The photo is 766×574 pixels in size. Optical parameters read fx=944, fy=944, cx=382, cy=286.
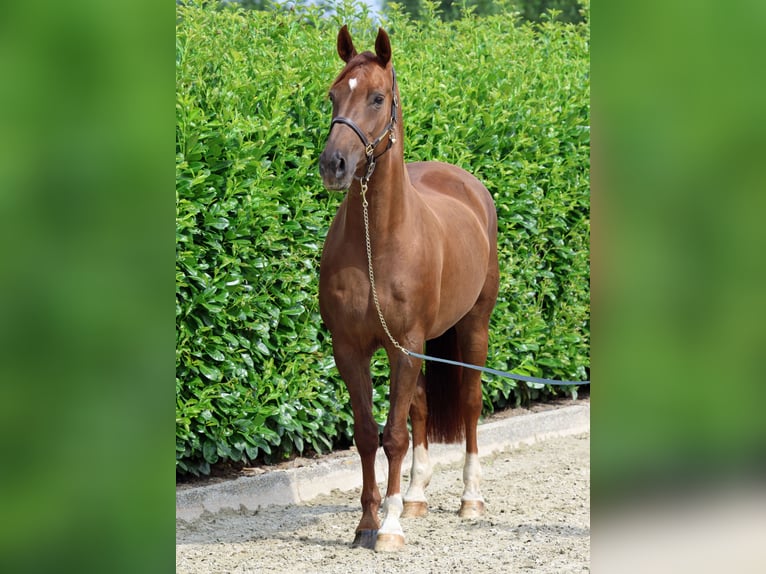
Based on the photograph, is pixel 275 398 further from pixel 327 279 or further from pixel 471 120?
pixel 471 120

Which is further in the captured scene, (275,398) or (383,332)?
(275,398)

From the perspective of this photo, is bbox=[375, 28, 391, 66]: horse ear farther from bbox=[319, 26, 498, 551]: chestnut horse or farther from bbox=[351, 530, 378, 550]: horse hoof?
bbox=[351, 530, 378, 550]: horse hoof

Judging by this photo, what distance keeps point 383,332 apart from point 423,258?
406 mm

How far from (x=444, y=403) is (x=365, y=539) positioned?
3.63 ft

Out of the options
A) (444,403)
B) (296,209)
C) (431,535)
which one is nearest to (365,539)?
(431,535)

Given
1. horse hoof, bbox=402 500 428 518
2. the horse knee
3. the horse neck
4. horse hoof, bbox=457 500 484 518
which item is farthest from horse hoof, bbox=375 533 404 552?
the horse neck

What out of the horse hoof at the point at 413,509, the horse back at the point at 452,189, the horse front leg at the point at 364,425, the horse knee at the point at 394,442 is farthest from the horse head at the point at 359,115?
the horse hoof at the point at 413,509

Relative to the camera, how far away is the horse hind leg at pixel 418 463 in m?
5.18

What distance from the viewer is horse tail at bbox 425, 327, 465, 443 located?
5387mm

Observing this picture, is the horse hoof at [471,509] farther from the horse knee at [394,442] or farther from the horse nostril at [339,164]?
the horse nostril at [339,164]
